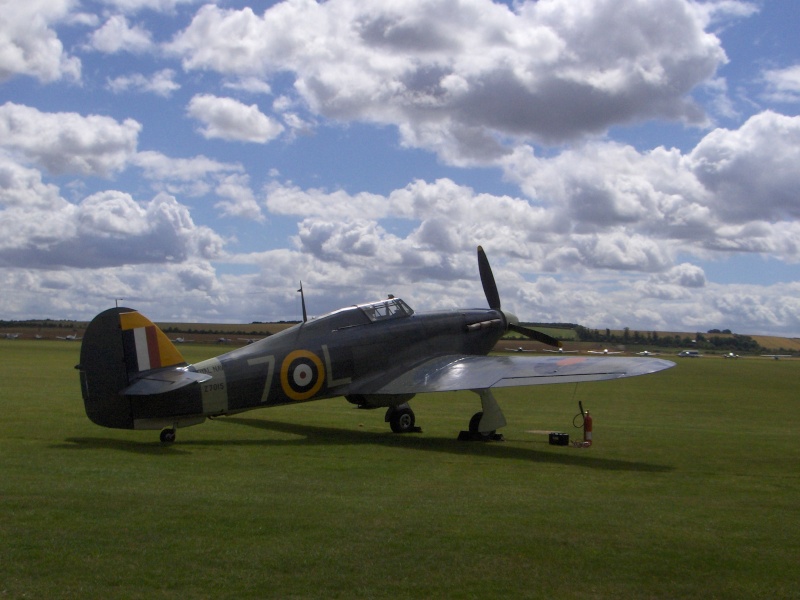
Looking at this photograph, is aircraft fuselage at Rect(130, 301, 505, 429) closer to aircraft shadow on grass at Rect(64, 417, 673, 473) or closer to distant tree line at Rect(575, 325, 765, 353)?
aircraft shadow on grass at Rect(64, 417, 673, 473)

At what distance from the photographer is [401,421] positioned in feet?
48.9

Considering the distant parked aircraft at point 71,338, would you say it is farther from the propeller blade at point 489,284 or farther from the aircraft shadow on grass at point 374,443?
the aircraft shadow on grass at point 374,443

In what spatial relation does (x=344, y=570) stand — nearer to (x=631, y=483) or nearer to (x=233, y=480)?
(x=233, y=480)

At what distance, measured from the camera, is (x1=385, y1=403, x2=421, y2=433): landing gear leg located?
48.7 feet

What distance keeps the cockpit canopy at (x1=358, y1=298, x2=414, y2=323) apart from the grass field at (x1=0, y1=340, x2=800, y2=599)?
2.47 meters

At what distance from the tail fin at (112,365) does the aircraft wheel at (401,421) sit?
4.83 metres

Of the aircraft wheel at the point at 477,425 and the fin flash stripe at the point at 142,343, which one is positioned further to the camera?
the aircraft wheel at the point at 477,425

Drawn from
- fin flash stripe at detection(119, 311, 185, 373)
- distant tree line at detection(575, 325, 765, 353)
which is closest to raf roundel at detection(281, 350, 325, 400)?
fin flash stripe at detection(119, 311, 185, 373)

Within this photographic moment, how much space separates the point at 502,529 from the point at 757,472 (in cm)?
561

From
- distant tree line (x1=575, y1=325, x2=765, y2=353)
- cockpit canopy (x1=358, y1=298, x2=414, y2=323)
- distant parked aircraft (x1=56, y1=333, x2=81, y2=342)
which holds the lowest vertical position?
distant tree line (x1=575, y1=325, x2=765, y2=353)

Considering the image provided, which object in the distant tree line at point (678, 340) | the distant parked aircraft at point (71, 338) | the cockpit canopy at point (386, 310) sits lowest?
the distant tree line at point (678, 340)

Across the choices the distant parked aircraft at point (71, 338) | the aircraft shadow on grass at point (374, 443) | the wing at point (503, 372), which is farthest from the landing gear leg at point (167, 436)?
the distant parked aircraft at point (71, 338)

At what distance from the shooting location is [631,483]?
31.0 feet

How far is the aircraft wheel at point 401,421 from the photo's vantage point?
1484 centimetres
